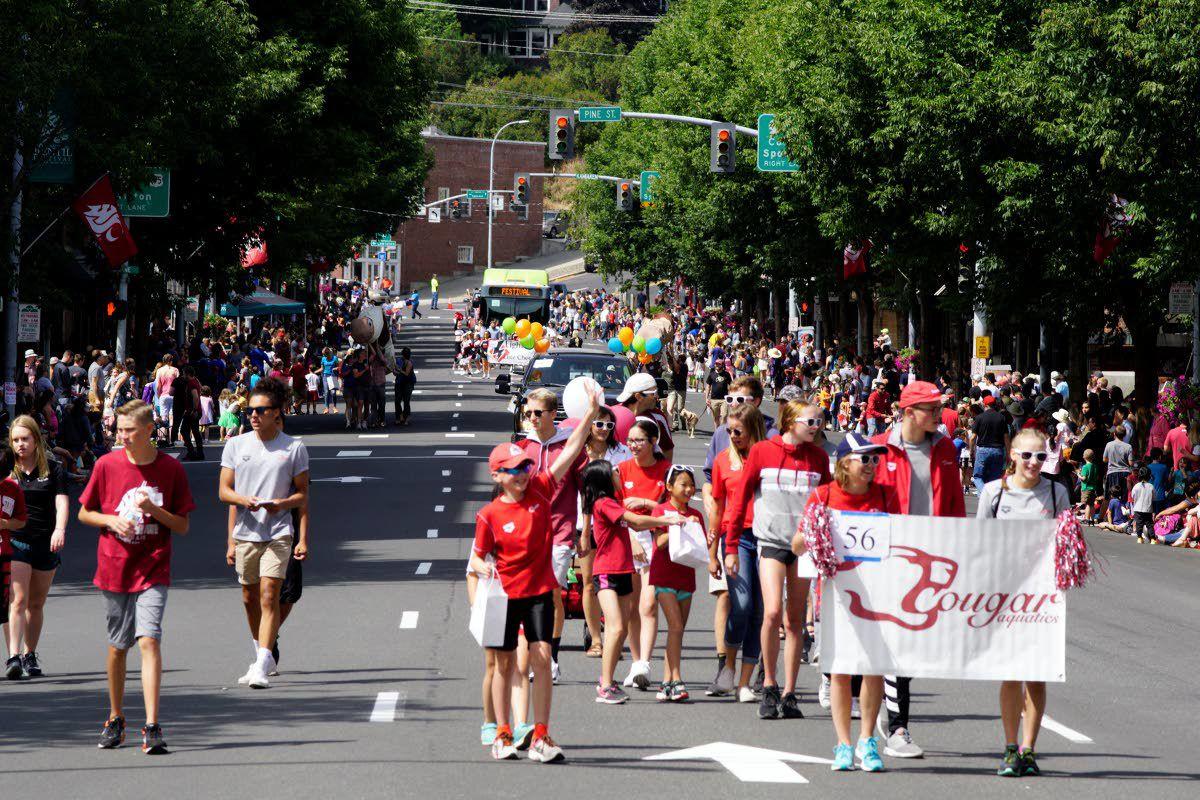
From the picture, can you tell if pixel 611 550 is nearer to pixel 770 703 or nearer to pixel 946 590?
pixel 770 703

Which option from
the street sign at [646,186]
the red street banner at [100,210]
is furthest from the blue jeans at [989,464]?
the street sign at [646,186]

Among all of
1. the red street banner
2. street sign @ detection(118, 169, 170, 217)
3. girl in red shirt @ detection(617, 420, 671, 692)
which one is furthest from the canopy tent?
girl in red shirt @ detection(617, 420, 671, 692)

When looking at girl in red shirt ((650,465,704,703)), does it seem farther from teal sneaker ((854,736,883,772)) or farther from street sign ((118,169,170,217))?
street sign ((118,169,170,217))

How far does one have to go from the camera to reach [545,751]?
30.9 feet

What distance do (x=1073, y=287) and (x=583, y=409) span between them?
19861 millimetres

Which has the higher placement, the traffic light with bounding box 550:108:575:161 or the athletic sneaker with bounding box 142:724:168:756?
the traffic light with bounding box 550:108:575:161

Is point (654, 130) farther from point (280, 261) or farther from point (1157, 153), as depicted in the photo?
point (1157, 153)

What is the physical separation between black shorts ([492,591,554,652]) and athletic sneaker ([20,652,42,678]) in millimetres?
4611

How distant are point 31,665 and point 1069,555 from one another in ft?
23.2

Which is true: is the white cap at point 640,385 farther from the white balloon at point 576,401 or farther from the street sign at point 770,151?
the street sign at point 770,151

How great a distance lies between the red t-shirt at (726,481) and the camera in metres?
10.9

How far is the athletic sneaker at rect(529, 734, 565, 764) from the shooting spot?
371 inches

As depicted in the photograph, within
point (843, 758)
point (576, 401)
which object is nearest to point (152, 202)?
point (576, 401)

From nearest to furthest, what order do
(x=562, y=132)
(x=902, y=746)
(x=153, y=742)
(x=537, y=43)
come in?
(x=153, y=742), (x=902, y=746), (x=562, y=132), (x=537, y=43)
